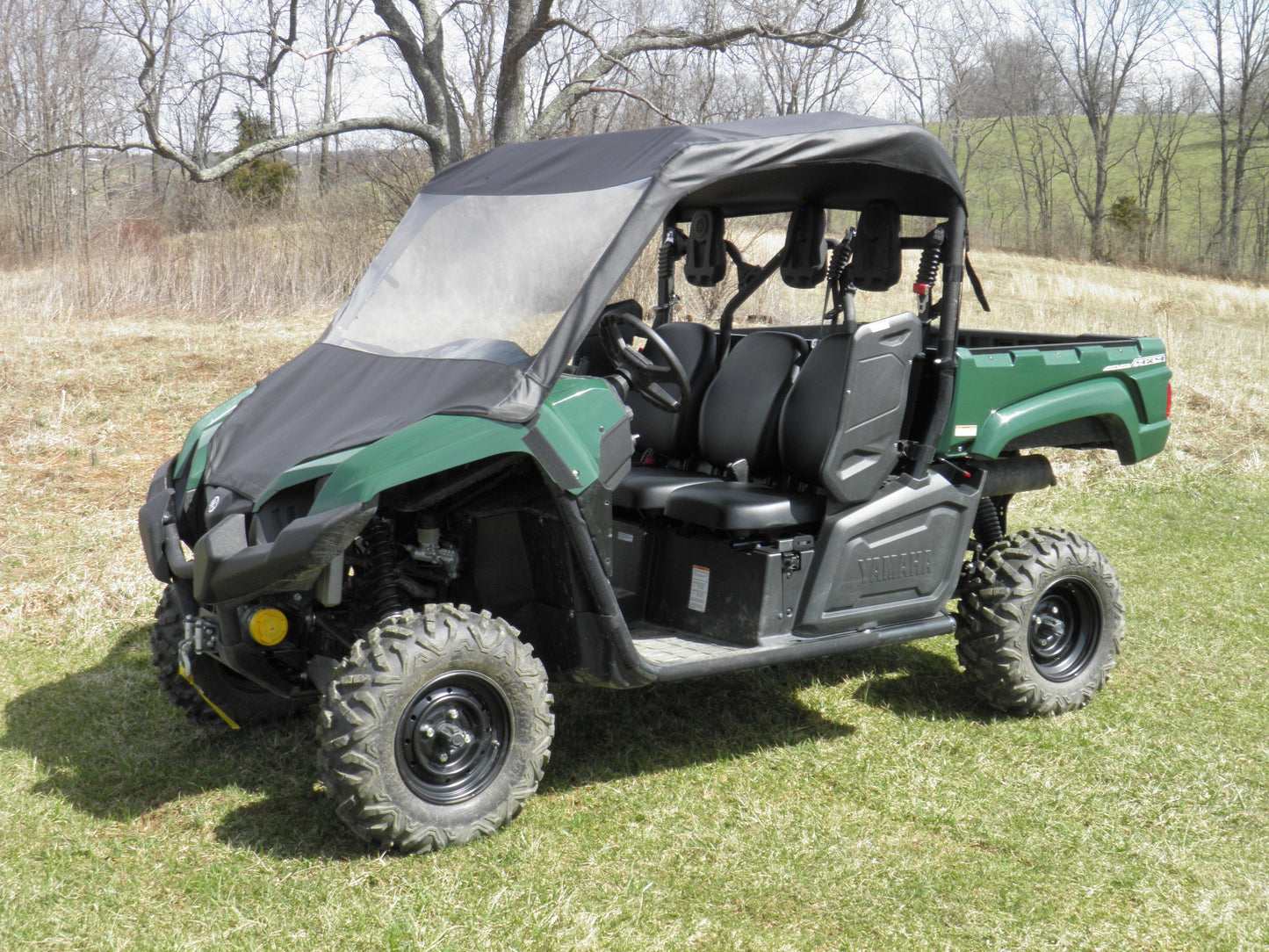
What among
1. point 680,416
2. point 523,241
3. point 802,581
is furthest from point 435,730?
point 680,416

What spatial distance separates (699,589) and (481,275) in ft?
4.27

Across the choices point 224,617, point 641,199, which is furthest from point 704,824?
point 641,199

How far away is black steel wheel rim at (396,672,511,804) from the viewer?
3340mm

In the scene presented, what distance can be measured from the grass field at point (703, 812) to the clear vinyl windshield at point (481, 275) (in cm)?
145

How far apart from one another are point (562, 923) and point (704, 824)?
2.35 ft

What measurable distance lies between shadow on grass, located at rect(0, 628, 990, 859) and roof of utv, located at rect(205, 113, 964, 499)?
1.04 meters

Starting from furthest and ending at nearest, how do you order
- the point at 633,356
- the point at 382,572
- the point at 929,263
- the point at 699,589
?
the point at 929,263
the point at 699,589
the point at 633,356
the point at 382,572

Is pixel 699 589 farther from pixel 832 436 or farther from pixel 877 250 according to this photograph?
pixel 877 250

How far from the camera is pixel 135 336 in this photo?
1155cm

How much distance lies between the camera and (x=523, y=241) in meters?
3.76

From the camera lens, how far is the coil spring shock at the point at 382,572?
139 inches

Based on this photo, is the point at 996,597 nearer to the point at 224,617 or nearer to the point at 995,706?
the point at 995,706

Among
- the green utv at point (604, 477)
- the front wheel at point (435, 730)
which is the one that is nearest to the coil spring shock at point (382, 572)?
the green utv at point (604, 477)

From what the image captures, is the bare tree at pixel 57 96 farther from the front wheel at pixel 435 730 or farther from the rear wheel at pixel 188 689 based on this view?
the front wheel at pixel 435 730
